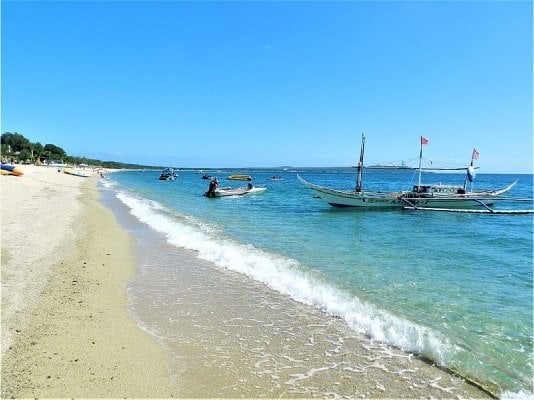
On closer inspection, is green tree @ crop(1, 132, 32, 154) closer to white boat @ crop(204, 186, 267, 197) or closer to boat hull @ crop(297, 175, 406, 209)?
white boat @ crop(204, 186, 267, 197)

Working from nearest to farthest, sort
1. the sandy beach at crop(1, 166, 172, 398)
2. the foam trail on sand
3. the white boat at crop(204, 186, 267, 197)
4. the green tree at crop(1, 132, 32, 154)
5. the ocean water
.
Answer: the sandy beach at crop(1, 166, 172, 398) < the ocean water < the foam trail on sand < the white boat at crop(204, 186, 267, 197) < the green tree at crop(1, 132, 32, 154)

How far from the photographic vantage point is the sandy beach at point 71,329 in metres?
4.67

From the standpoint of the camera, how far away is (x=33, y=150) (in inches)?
4781

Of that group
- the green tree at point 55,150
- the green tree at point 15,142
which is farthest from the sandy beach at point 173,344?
the green tree at point 55,150

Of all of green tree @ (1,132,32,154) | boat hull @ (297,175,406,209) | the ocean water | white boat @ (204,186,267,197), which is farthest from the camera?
green tree @ (1,132,32,154)

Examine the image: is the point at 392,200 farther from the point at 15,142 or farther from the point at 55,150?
the point at 55,150

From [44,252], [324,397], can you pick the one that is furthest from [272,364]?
[44,252]

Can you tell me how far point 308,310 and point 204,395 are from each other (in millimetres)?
3516

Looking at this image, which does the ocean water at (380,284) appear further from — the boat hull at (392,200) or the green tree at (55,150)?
the green tree at (55,150)

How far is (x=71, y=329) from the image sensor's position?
20.3 feet

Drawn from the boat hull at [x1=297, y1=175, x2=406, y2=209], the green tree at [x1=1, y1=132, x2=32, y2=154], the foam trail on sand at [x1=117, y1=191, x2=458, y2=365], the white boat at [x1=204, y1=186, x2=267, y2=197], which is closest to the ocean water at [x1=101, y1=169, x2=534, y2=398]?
the foam trail on sand at [x1=117, y1=191, x2=458, y2=365]

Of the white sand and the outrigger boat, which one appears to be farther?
the outrigger boat

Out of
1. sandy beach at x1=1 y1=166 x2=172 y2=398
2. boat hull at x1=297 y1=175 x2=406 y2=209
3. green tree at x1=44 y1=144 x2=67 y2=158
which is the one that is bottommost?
sandy beach at x1=1 y1=166 x2=172 y2=398

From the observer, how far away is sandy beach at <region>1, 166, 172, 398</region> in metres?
4.67
